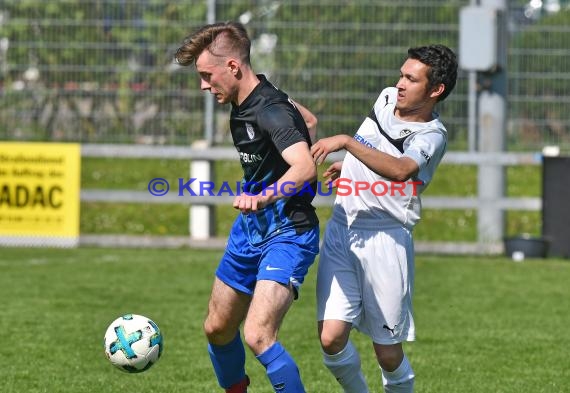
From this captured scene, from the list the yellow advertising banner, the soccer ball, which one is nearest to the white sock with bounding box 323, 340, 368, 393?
the soccer ball

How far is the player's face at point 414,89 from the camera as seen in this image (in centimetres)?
629

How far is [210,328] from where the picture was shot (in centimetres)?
639

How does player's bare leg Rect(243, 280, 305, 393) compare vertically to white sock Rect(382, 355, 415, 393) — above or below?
above

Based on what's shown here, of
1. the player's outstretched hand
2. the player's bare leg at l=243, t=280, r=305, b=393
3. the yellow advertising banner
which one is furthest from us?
the yellow advertising banner

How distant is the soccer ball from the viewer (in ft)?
21.6

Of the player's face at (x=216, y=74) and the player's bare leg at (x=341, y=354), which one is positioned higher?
the player's face at (x=216, y=74)

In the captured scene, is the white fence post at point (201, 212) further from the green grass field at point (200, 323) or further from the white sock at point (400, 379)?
the white sock at point (400, 379)

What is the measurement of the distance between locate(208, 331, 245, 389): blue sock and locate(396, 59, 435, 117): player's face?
1439 millimetres

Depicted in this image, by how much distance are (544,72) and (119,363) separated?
9.58 m

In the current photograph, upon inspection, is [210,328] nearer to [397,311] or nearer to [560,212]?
[397,311]

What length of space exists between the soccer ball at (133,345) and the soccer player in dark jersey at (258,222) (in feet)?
1.25

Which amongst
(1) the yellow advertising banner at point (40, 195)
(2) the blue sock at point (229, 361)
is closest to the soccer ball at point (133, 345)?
(2) the blue sock at point (229, 361)

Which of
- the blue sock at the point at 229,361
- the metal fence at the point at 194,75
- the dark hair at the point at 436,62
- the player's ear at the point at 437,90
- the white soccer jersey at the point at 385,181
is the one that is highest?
the metal fence at the point at 194,75

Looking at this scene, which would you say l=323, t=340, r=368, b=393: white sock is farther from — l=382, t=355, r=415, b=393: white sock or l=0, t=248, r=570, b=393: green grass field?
l=0, t=248, r=570, b=393: green grass field
